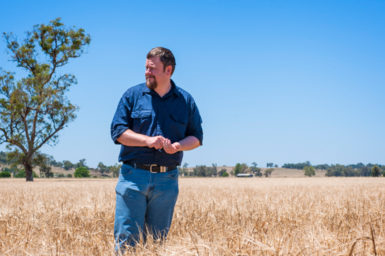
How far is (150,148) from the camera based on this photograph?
311cm

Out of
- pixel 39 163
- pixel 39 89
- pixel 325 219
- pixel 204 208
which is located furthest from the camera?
pixel 39 163

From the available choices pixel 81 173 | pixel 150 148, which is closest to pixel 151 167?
pixel 150 148

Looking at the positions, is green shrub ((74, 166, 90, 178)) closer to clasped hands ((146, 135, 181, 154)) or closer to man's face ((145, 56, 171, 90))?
man's face ((145, 56, 171, 90))

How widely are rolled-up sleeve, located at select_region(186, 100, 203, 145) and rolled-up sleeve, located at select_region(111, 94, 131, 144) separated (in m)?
0.58

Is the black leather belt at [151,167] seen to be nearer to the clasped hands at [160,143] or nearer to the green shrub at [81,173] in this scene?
the clasped hands at [160,143]

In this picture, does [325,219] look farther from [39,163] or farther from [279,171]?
[279,171]

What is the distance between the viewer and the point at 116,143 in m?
3.22

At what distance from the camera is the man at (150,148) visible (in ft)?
9.99

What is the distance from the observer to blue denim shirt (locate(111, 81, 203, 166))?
310 cm

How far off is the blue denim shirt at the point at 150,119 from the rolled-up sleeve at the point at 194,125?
0.07m

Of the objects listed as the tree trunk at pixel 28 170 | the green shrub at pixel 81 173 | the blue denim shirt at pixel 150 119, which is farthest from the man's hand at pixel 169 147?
the green shrub at pixel 81 173

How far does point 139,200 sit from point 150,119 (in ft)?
2.29

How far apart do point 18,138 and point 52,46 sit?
25.2 ft

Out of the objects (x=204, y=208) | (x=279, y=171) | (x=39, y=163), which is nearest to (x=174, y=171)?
(x=204, y=208)
